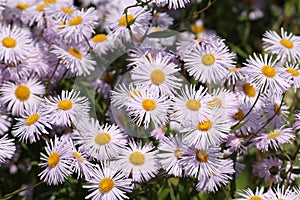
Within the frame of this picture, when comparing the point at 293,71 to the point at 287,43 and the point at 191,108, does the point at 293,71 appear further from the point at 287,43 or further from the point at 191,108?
the point at 191,108

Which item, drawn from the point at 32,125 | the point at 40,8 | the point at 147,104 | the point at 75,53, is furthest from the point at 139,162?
the point at 40,8

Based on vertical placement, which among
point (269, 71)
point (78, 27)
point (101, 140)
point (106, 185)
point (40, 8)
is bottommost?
point (106, 185)

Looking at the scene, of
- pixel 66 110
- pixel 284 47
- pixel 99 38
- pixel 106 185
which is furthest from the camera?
pixel 99 38

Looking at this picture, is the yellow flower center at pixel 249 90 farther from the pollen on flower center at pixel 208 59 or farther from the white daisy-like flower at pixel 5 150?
the white daisy-like flower at pixel 5 150

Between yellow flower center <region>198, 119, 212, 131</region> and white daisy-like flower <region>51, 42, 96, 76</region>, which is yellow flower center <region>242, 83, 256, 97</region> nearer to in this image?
yellow flower center <region>198, 119, 212, 131</region>

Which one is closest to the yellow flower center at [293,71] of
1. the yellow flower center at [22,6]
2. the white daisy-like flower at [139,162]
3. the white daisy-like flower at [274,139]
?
the white daisy-like flower at [274,139]

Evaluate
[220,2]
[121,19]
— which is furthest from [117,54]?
[220,2]
